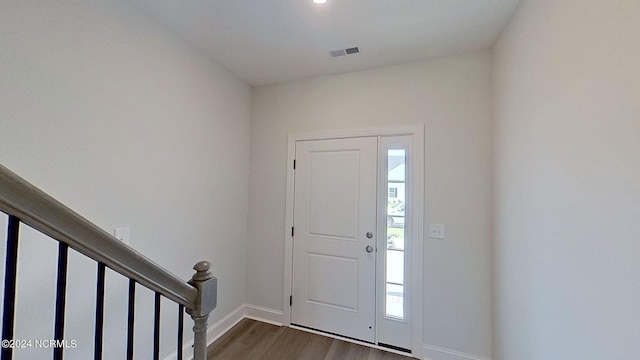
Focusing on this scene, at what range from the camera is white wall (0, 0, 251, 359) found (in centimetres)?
132

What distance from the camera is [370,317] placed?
2541mm

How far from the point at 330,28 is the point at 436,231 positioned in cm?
193

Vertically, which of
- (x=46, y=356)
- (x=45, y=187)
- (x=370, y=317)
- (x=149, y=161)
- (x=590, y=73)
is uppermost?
(x=590, y=73)

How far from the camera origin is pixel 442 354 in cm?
229

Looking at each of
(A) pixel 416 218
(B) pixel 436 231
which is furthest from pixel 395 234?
(B) pixel 436 231

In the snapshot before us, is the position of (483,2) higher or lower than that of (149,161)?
higher

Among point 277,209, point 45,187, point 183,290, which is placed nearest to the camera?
point 183,290

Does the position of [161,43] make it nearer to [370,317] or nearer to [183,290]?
[183,290]

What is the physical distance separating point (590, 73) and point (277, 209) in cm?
260

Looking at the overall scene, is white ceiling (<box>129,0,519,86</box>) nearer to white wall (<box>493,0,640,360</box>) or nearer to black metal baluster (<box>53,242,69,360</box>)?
white wall (<box>493,0,640,360</box>)

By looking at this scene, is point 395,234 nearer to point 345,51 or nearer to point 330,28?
point 345,51

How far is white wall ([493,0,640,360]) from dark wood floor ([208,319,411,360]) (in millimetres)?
1192

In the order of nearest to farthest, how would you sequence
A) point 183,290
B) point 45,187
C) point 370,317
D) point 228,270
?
point 183,290 < point 45,187 < point 370,317 < point 228,270

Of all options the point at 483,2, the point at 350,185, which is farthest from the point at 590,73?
the point at 350,185
